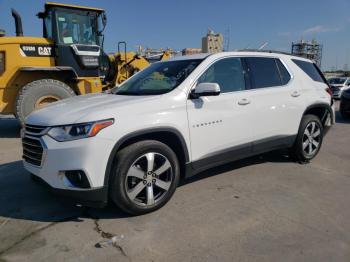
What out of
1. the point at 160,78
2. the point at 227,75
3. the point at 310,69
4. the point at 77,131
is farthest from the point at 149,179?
the point at 310,69

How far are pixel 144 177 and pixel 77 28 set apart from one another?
6266 mm

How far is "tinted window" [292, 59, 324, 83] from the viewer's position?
5.10m

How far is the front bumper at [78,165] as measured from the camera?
2889 mm

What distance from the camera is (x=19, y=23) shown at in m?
8.44

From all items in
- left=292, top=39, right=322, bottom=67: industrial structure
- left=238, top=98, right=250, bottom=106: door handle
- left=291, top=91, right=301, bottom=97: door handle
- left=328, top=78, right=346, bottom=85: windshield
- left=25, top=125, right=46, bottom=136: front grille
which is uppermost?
left=292, top=39, right=322, bottom=67: industrial structure

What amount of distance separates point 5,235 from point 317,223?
3.09m

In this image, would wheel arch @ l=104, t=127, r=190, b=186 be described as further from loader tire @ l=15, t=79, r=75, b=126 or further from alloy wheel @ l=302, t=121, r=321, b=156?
loader tire @ l=15, t=79, r=75, b=126

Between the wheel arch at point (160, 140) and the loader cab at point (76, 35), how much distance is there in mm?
5389

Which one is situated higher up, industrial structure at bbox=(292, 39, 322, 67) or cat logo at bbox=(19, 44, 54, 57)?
industrial structure at bbox=(292, 39, 322, 67)

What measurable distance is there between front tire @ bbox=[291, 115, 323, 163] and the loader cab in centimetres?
563

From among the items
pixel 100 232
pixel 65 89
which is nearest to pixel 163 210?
pixel 100 232

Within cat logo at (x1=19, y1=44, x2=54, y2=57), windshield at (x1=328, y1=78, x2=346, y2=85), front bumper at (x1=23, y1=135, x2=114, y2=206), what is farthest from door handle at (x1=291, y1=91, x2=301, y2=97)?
windshield at (x1=328, y1=78, x2=346, y2=85)

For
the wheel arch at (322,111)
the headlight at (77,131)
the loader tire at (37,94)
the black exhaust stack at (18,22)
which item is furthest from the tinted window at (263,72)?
the black exhaust stack at (18,22)

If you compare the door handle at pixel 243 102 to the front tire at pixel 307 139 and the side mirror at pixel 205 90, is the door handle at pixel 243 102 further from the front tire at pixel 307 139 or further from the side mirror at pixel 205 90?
the front tire at pixel 307 139
